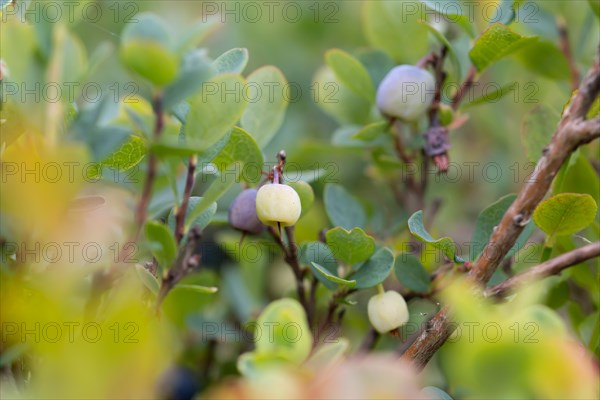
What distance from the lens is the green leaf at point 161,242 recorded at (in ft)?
2.20

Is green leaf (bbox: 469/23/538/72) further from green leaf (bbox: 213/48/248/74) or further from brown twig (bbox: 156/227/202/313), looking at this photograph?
brown twig (bbox: 156/227/202/313)

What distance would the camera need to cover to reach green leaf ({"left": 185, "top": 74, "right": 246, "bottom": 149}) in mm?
674

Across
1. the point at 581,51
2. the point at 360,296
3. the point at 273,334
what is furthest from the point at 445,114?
the point at 273,334

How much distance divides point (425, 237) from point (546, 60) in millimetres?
526

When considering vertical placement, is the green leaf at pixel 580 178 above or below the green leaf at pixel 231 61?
below

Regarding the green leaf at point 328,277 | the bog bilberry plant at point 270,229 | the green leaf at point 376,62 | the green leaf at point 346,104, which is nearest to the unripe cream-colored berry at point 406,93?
the bog bilberry plant at point 270,229

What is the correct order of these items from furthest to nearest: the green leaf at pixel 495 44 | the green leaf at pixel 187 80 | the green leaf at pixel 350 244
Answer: the green leaf at pixel 495 44
the green leaf at pixel 350 244
the green leaf at pixel 187 80

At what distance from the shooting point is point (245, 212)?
0.93m

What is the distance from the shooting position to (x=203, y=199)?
716mm

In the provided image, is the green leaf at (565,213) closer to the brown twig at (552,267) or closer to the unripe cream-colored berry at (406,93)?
the brown twig at (552,267)

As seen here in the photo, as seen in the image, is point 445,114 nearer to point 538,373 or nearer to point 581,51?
point 581,51

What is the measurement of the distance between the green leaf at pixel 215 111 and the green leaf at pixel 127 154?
0.37 ft

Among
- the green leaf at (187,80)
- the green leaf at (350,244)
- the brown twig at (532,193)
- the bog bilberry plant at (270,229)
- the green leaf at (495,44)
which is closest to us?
the bog bilberry plant at (270,229)

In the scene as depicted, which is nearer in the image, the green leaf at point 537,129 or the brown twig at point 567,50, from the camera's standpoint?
the green leaf at point 537,129
